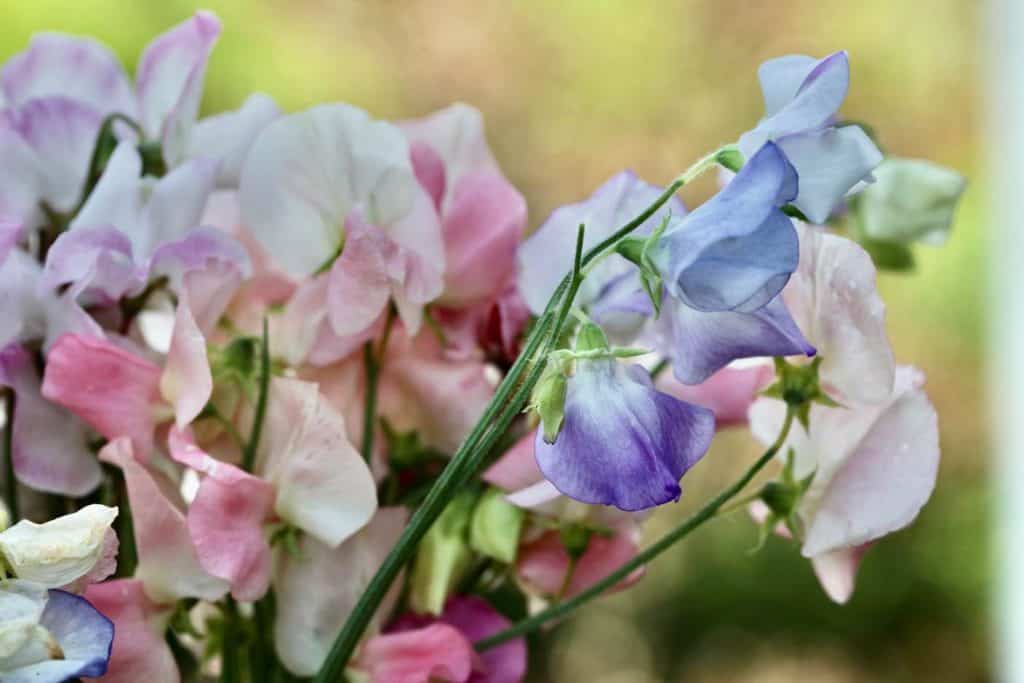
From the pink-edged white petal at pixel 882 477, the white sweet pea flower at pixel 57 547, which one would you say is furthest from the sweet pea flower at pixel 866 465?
the white sweet pea flower at pixel 57 547

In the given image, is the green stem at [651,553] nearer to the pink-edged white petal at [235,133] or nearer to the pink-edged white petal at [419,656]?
the pink-edged white petal at [419,656]

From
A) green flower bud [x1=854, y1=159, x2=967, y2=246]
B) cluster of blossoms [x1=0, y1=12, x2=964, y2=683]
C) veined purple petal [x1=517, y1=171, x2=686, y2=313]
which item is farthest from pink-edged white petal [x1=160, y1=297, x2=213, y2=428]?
green flower bud [x1=854, y1=159, x2=967, y2=246]

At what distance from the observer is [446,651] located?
41 centimetres

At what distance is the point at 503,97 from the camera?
2.40 metres

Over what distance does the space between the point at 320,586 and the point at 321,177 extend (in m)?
0.13

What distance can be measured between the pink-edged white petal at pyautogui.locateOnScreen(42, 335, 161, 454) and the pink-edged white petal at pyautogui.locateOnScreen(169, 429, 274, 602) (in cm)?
2

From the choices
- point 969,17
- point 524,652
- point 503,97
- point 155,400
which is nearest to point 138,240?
point 155,400

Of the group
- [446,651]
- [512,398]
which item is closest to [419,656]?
[446,651]

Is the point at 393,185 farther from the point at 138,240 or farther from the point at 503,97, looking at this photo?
the point at 503,97

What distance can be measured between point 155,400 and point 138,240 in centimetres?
5

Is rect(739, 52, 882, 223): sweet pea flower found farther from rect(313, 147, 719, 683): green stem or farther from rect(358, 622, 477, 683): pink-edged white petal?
rect(358, 622, 477, 683): pink-edged white petal

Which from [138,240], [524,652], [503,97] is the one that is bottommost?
[503,97]

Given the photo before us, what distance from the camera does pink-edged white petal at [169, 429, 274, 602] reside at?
39cm

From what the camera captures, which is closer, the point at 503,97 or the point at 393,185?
the point at 393,185
